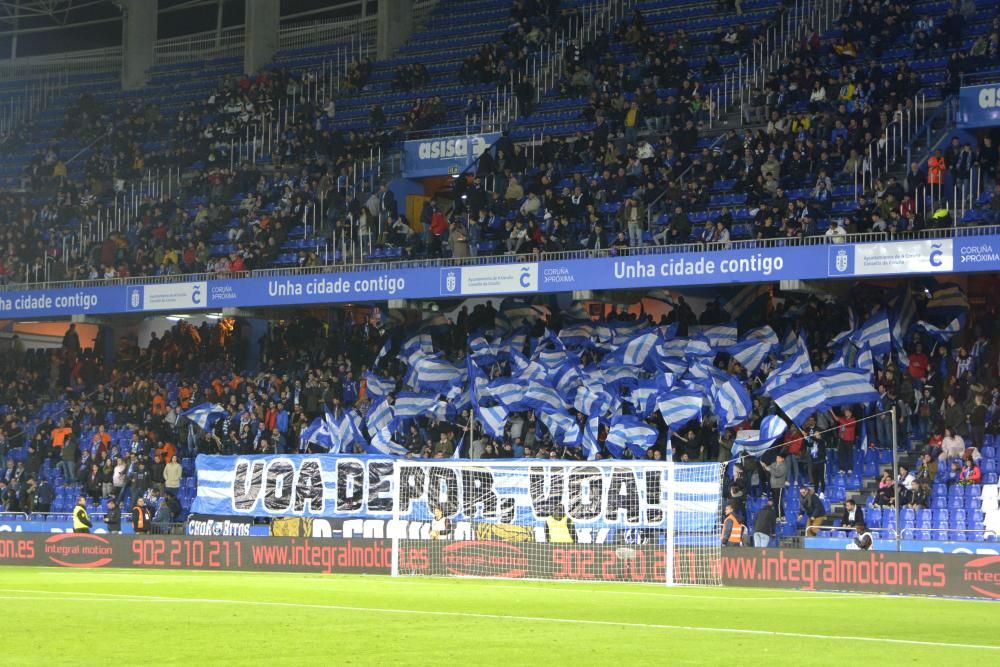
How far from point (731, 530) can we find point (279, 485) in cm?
1004

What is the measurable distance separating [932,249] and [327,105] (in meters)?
20.2

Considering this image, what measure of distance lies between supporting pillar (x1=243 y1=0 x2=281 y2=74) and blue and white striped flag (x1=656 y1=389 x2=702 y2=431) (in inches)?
878

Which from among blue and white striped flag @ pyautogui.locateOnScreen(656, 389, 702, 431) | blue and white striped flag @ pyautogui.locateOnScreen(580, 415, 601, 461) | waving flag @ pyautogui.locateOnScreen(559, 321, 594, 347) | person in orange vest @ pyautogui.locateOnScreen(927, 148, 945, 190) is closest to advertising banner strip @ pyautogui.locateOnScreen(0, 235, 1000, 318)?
waving flag @ pyautogui.locateOnScreen(559, 321, 594, 347)

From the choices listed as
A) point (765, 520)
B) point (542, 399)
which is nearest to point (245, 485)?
point (542, 399)

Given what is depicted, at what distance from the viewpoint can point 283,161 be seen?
41.8 meters

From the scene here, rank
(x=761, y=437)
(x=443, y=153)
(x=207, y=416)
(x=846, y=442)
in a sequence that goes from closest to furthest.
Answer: (x=846, y=442), (x=761, y=437), (x=207, y=416), (x=443, y=153)

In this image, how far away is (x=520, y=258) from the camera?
33.7m

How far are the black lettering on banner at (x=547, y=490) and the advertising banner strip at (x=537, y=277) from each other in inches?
208

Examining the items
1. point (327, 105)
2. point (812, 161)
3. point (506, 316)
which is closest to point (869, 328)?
point (812, 161)

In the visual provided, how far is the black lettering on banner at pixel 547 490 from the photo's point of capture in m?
28.5

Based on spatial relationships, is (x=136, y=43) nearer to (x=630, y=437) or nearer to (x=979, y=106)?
(x=630, y=437)

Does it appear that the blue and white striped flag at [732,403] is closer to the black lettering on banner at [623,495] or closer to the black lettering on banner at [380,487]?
the black lettering on banner at [623,495]

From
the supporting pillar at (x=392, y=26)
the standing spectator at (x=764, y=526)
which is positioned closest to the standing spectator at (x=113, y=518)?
the standing spectator at (x=764, y=526)

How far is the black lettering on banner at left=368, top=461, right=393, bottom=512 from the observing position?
3114 cm
